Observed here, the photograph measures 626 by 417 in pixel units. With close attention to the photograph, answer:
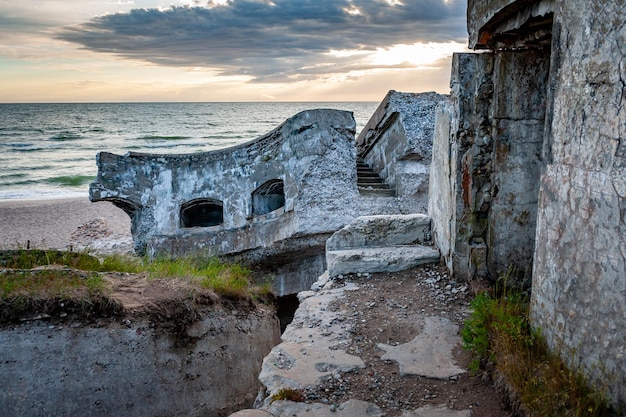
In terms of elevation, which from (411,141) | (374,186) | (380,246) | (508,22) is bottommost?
(380,246)

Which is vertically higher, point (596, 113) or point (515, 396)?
point (596, 113)

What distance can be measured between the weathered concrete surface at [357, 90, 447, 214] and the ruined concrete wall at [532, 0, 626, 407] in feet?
21.0

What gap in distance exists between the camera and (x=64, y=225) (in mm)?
19359

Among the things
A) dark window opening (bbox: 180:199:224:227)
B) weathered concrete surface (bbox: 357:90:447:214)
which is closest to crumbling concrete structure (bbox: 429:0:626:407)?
weathered concrete surface (bbox: 357:90:447:214)

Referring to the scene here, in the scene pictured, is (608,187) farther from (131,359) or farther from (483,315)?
(131,359)

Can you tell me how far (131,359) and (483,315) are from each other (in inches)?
155

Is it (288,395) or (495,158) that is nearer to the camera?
(288,395)

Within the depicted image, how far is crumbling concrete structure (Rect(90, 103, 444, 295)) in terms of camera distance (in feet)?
32.5

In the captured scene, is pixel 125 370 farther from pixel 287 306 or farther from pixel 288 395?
pixel 287 306

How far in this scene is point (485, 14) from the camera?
4.54 m

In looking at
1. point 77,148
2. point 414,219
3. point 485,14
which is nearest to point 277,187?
point 414,219

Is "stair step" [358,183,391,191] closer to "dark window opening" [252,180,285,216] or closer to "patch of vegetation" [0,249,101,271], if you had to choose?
"dark window opening" [252,180,285,216]

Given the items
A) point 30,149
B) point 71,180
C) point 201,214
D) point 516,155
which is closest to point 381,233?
point 516,155

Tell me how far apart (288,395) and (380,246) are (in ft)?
10.0
